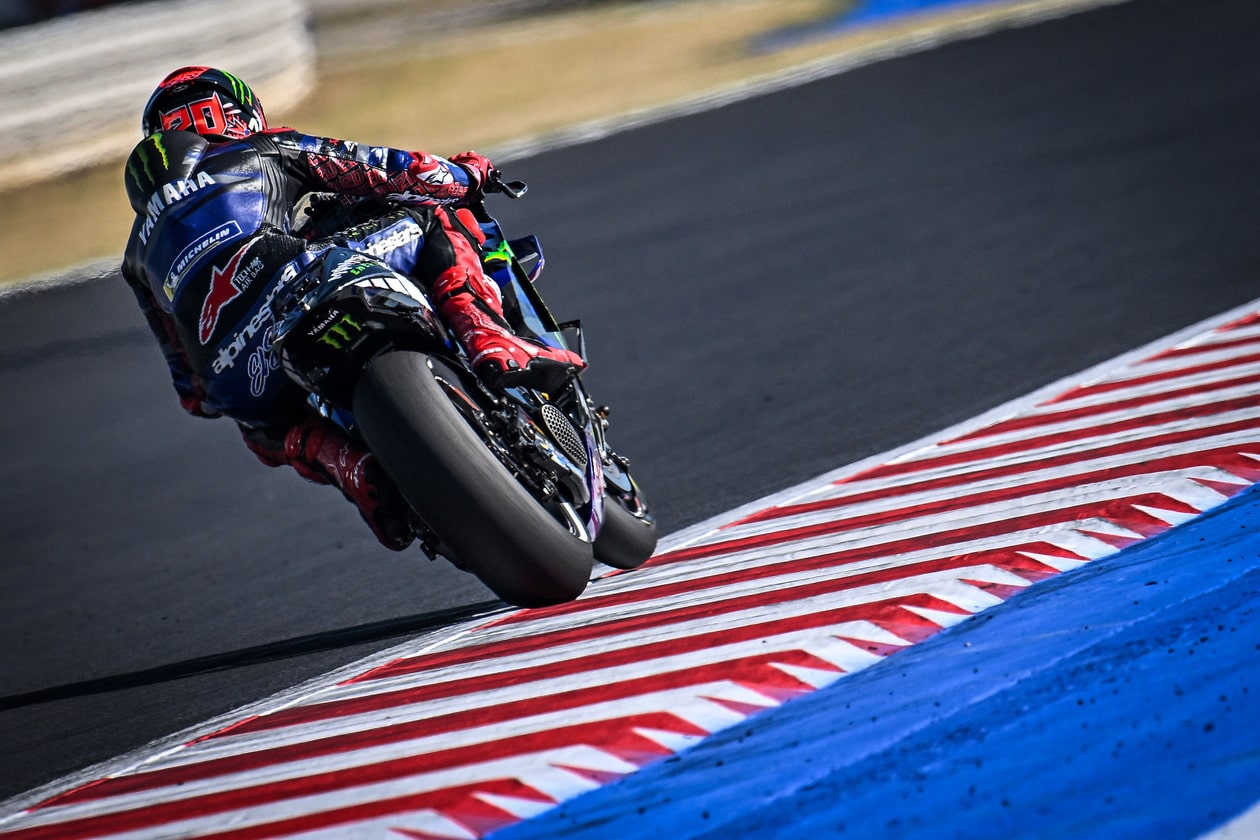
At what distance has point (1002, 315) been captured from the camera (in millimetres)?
7555

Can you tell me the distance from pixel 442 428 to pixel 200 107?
1400 millimetres

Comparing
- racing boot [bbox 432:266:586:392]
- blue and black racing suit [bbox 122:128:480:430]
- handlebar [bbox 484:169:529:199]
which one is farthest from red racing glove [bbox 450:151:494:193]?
racing boot [bbox 432:266:586:392]

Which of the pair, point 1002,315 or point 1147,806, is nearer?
point 1147,806

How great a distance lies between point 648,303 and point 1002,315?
6.95 feet

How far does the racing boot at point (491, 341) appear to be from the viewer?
3787 mm

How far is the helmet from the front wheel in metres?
1.10

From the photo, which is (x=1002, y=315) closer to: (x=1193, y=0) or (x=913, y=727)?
(x=913, y=727)

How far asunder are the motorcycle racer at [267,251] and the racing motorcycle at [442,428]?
0.10m

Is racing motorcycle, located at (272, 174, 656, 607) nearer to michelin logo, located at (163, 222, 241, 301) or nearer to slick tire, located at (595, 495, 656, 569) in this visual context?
michelin logo, located at (163, 222, 241, 301)

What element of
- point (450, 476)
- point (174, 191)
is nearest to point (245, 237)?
point (174, 191)

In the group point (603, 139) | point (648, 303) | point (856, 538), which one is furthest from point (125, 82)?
point (856, 538)

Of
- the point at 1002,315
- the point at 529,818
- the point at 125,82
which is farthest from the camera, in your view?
the point at 125,82

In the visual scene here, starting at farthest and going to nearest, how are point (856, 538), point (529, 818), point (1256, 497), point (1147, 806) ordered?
point (856, 538), point (1256, 497), point (529, 818), point (1147, 806)

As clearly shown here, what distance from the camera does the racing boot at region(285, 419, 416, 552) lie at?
12.0 feet
